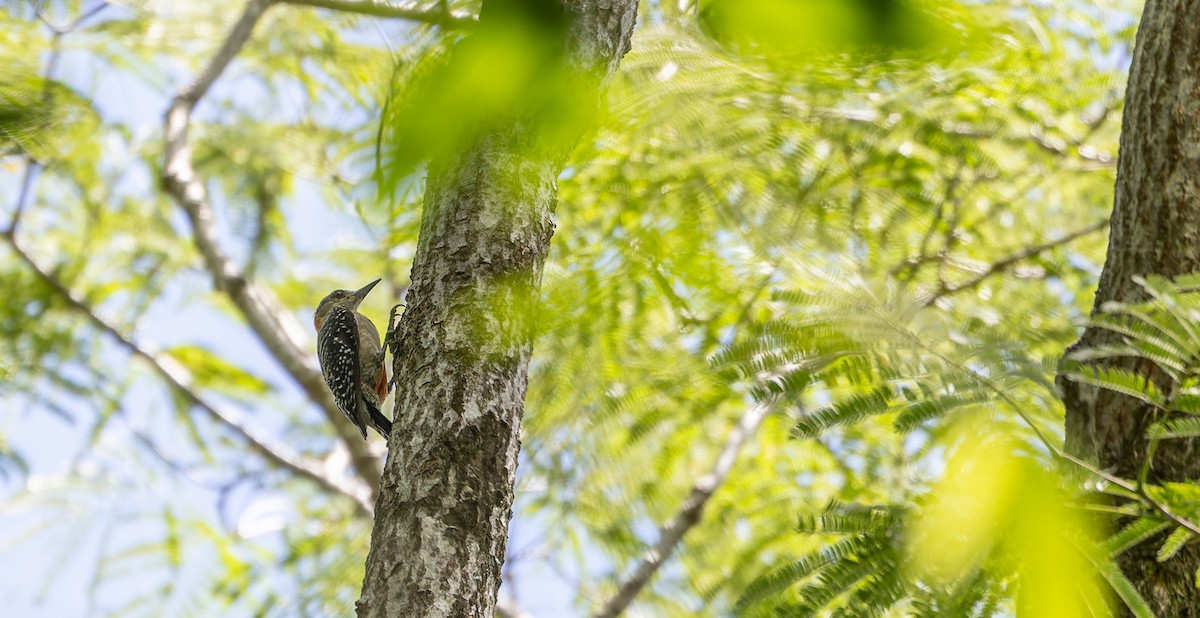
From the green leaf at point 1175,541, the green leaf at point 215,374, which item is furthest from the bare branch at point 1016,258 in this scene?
the green leaf at point 215,374

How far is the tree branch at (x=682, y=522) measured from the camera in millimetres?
5762

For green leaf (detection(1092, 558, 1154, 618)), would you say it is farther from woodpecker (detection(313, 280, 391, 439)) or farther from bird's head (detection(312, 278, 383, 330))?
bird's head (detection(312, 278, 383, 330))

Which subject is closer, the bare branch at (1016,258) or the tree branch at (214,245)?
the bare branch at (1016,258)

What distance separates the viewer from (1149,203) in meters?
3.14

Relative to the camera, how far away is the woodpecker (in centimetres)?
577

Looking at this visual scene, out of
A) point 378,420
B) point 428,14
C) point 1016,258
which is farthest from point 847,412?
point 378,420

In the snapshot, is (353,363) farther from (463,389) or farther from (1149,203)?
(1149,203)

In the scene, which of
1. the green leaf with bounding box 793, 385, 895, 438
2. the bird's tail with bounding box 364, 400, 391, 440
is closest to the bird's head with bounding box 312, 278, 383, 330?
the bird's tail with bounding box 364, 400, 391, 440

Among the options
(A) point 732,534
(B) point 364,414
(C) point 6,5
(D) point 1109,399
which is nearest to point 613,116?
(C) point 6,5

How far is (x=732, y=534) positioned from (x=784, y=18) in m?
5.93

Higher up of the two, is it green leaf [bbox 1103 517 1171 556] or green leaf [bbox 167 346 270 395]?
green leaf [bbox 1103 517 1171 556]

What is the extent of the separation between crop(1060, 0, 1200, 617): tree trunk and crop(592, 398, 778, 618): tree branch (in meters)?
2.65

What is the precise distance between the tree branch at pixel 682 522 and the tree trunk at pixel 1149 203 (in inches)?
104

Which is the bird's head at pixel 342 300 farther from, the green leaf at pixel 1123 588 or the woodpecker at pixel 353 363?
the green leaf at pixel 1123 588
